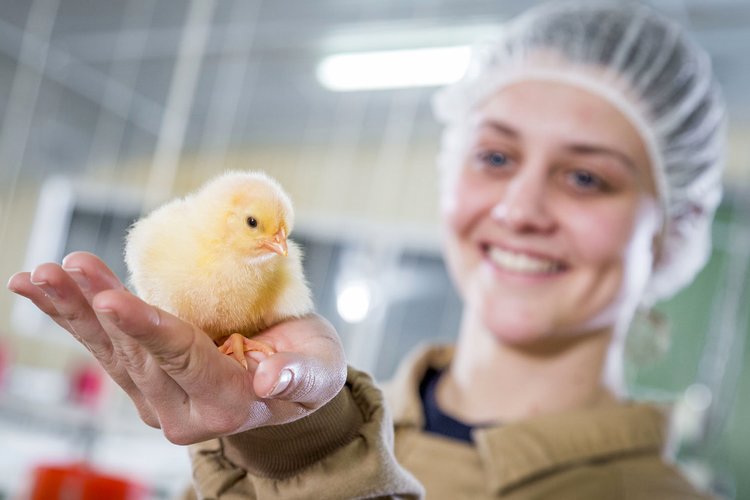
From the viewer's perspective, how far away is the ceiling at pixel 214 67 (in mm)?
2328

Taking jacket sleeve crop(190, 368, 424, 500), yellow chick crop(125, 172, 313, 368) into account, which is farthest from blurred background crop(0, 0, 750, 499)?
yellow chick crop(125, 172, 313, 368)

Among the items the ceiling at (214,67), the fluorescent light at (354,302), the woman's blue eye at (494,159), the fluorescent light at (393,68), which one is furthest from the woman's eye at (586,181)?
the fluorescent light at (354,302)

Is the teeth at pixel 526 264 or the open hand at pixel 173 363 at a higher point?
the teeth at pixel 526 264

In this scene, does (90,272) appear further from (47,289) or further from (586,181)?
(586,181)

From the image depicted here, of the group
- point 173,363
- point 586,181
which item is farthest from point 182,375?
point 586,181

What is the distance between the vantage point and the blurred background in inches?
87.0

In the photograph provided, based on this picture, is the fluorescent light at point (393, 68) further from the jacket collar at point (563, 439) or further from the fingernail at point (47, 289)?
the fingernail at point (47, 289)

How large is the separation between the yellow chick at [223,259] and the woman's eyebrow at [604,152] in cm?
71

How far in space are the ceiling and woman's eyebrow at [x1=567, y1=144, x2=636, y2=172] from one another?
169 centimetres

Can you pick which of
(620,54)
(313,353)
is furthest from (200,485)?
(620,54)

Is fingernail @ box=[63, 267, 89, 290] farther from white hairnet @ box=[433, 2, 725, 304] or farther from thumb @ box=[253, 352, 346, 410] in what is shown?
white hairnet @ box=[433, 2, 725, 304]

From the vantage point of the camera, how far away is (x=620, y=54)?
1235 millimetres

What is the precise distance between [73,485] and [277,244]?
89 cm

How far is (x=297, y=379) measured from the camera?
1.26ft
